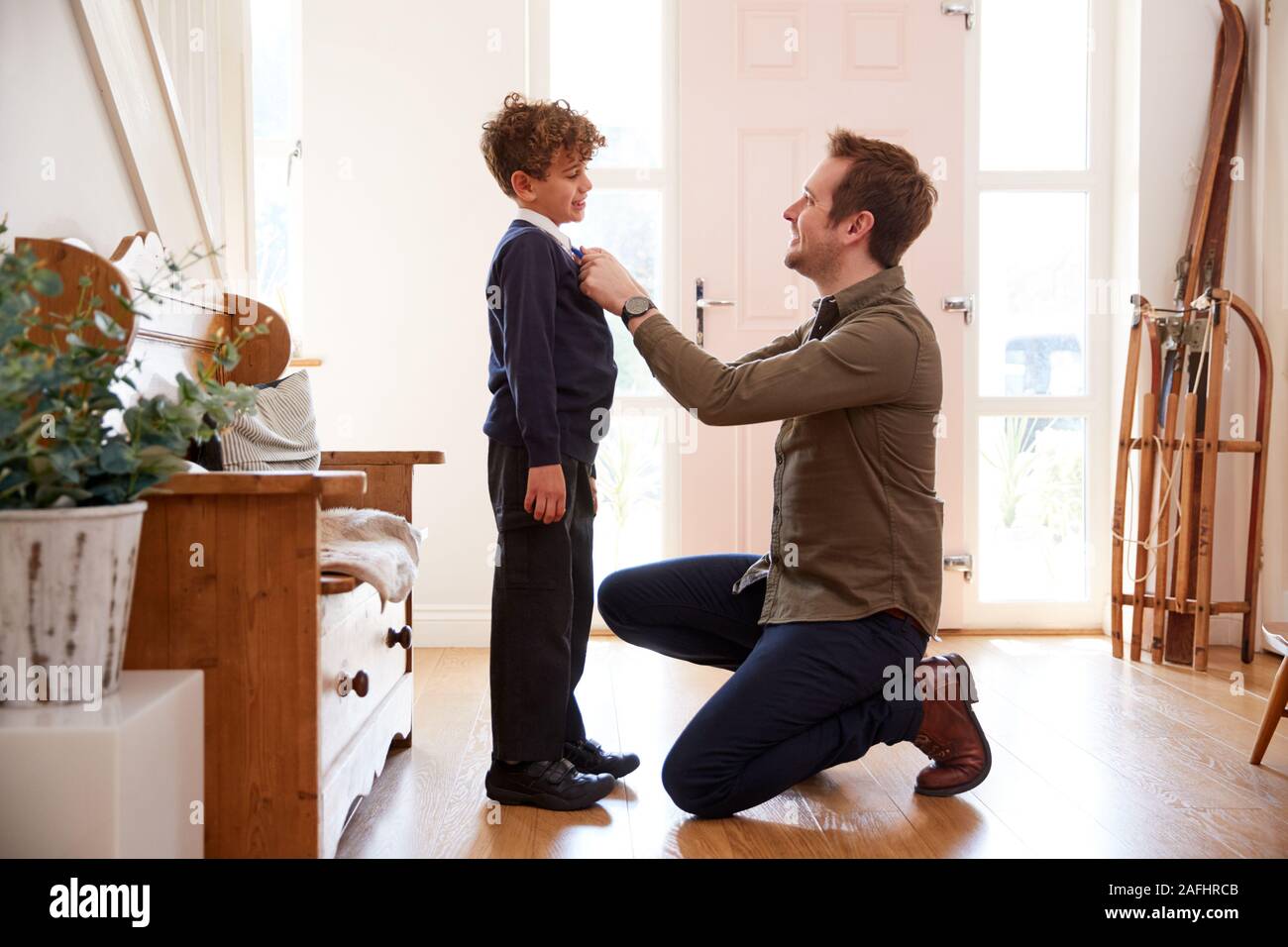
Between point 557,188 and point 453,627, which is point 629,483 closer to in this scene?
point 453,627

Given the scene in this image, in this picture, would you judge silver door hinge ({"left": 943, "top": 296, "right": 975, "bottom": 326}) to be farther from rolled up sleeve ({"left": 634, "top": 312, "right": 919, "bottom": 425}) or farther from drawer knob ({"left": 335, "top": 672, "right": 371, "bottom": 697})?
drawer knob ({"left": 335, "top": 672, "right": 371, "bottom": 697})

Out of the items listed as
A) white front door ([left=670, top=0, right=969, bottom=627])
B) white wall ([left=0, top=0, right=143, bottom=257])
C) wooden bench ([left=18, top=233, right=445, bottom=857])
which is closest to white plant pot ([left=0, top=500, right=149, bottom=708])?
wooden bench ([left=18, top=233, right=445, bottom=857])

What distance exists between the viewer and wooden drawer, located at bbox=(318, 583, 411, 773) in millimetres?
1542

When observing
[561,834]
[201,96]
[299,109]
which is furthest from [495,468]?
[299,109]

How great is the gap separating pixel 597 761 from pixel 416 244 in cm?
200

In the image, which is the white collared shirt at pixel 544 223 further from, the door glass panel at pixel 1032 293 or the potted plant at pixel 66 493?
the door glass panel at pixel 1032 293

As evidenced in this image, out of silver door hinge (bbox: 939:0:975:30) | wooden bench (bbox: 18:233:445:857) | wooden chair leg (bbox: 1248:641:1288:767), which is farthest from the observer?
silver door hinge (bbox: 939:0:975:30)

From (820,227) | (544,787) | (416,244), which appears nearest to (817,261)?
(820,227)

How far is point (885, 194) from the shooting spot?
1980 millimetres

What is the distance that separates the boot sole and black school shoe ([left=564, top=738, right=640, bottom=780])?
143 millimetres

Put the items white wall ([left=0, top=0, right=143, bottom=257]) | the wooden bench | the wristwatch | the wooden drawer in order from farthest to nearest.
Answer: the wristwatch < white wall ([left=0, top=0, right=143, bottom=257]) < the wooden drawer < the wooden bench

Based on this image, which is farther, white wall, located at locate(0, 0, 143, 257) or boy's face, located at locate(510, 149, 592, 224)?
boy's face, located at locate(510, 149, 592, 224)

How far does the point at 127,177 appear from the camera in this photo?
6.58 ft

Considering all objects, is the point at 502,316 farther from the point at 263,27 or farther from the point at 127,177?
the point at 263,27
